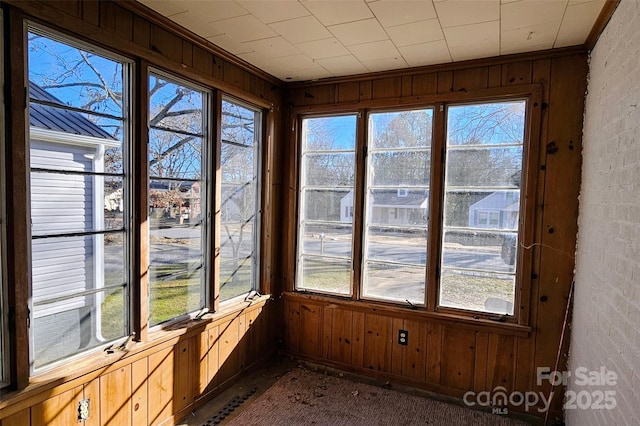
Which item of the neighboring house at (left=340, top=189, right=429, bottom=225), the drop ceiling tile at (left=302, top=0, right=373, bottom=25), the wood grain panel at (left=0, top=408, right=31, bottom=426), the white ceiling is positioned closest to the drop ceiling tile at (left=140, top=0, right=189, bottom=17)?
the white ceiling

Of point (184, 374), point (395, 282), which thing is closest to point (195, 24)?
point (184, 374)

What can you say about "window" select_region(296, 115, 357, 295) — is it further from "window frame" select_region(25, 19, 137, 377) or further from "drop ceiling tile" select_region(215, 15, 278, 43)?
"window frame" select_region(25, 19, 137, 377)

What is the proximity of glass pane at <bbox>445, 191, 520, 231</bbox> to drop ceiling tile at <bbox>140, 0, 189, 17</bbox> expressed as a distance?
2.20 m

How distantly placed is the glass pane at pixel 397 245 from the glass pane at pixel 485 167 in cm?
51

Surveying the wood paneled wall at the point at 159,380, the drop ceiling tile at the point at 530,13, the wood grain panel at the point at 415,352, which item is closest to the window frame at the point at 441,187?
the wood grain panel at the point at 415,352

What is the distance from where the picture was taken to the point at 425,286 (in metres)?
3.06

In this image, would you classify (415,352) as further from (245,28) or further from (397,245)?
(245,28)

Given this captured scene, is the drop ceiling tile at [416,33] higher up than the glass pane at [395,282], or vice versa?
the drop ceiling tile at [416,33]

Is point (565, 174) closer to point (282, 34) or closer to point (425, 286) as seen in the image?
point (425, 286)

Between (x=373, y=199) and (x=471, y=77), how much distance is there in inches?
47.1

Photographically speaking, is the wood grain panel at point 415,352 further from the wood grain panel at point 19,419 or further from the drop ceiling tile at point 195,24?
the drop ceiling tile at point 195,24

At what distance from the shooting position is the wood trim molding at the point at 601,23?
6.35ft

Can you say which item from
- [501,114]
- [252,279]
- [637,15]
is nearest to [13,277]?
[252,279]

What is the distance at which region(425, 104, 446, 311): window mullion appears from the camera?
9.72ft
